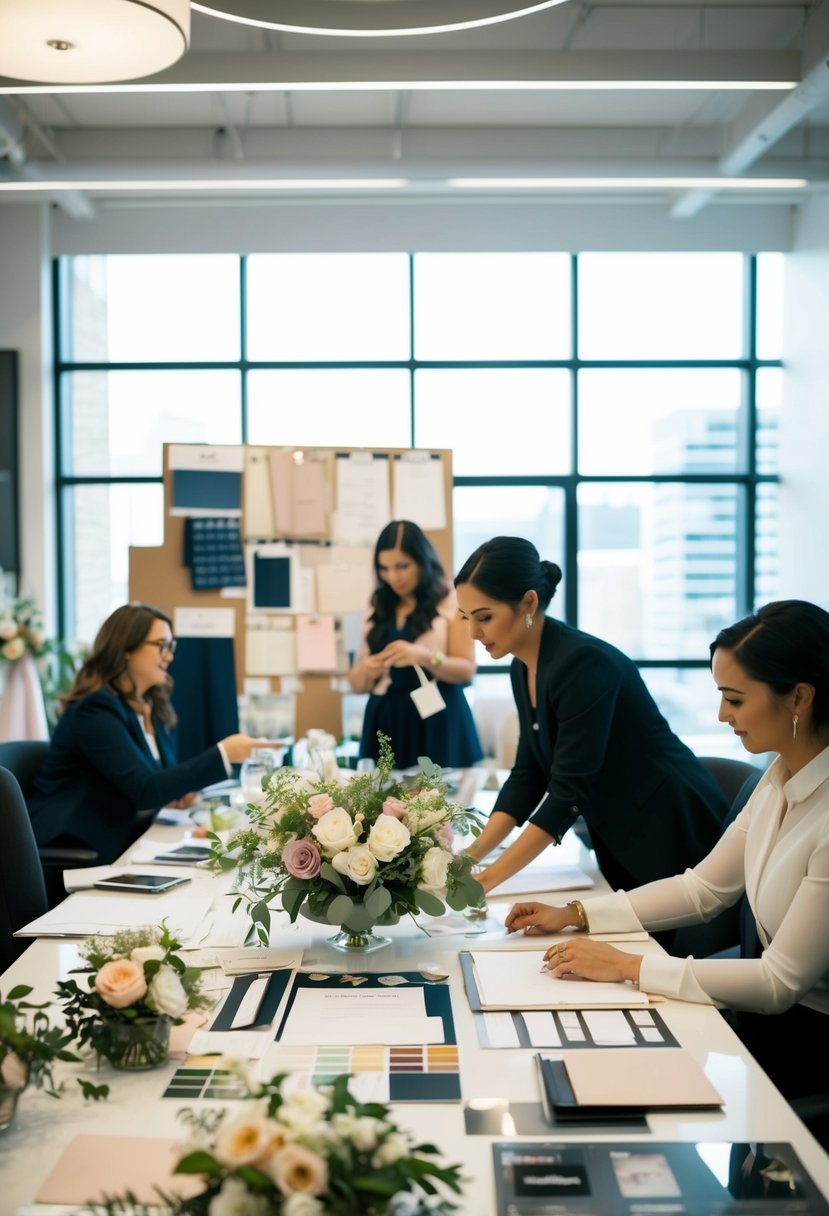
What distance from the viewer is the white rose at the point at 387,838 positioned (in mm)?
1837

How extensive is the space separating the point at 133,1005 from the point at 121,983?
0.04m

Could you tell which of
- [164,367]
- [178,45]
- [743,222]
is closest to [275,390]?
[164,367]

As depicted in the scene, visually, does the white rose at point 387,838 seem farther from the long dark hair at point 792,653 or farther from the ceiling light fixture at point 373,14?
the ceiling light fixture at point 373,14

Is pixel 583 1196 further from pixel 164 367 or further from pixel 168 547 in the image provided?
pixel 164 367

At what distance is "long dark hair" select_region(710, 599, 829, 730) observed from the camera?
6.24ft

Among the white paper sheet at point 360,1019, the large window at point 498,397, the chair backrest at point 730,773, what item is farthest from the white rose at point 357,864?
the large window at point 498,397

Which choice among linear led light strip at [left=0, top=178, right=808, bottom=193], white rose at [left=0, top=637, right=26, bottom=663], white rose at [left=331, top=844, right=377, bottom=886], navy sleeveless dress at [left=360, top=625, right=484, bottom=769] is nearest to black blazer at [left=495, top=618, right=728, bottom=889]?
white rose at [left=331, top=844, right=377, bottom=886]

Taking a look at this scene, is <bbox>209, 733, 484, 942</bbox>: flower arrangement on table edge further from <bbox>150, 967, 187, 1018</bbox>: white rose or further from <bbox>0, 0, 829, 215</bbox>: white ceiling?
<bbox>0, 0, 829, 215</bbox>: white ceiling

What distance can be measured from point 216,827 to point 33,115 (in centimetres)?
435

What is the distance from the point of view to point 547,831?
89.8 inches

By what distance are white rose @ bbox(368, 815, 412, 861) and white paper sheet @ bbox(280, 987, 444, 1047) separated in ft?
0.70

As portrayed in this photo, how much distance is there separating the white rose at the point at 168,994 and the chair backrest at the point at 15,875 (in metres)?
1.17

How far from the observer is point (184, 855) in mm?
2691

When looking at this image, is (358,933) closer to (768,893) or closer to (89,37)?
(768,893)
